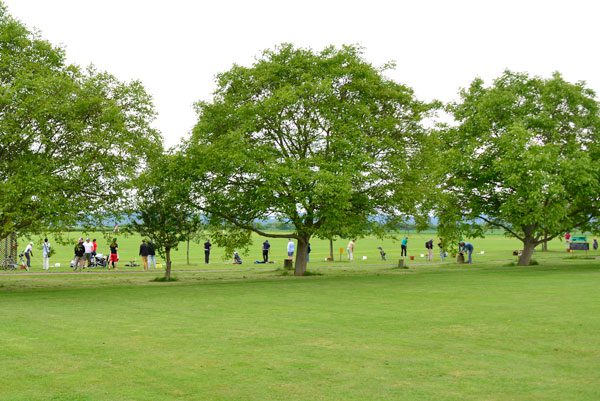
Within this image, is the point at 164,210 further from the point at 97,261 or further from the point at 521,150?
the point at 521,150

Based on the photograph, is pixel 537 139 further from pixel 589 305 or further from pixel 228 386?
pixel 228 386

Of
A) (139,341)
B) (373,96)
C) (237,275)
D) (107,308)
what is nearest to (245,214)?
(237,275)

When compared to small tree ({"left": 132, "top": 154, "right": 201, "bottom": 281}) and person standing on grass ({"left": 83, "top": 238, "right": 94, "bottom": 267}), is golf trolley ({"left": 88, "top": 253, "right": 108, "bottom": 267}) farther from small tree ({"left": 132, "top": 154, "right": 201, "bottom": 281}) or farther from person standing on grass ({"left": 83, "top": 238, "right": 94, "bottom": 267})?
small tree ({"left": 132, "top": 154, "right": 201, "bottom": 281})

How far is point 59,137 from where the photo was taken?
94.4 ft

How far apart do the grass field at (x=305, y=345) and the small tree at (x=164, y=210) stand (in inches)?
331

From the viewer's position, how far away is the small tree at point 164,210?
33719mm

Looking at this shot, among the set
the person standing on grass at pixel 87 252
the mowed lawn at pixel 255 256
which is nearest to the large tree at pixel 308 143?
the mowed lawn at pixel 255 256

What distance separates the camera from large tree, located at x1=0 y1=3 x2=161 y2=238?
1057 inches

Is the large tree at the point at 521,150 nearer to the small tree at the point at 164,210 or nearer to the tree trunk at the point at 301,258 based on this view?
the tree trunk at the point at 301,258

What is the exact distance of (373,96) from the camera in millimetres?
36375

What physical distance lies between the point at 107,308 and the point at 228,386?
38.2ft

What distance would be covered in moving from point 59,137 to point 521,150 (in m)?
25.3

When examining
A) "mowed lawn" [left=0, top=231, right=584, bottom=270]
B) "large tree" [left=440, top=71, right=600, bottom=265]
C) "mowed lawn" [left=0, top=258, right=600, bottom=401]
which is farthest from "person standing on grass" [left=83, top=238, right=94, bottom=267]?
"large tree" [left=440, top=71, right=600, bottom=265]

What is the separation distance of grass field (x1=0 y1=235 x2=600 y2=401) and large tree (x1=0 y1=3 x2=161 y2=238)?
12.5ft
